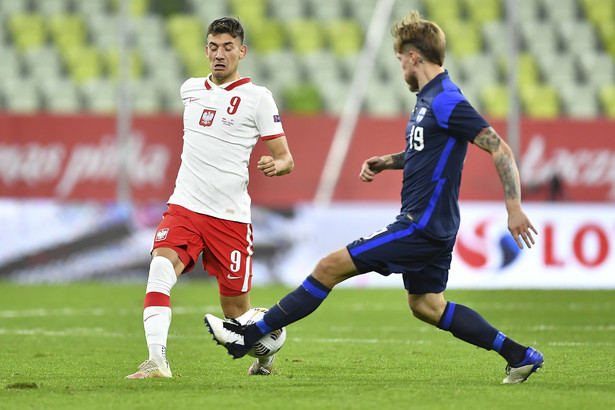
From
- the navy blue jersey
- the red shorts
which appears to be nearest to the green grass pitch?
the red shorts

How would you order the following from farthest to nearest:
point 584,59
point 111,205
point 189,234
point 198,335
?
point 584,59, point 111,205, point 198,335, point 189,234

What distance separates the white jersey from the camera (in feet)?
20.7

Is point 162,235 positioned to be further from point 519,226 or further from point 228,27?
point 519,226

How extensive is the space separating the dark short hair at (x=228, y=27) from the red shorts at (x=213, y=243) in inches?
41.4

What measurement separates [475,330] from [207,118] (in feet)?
6.39

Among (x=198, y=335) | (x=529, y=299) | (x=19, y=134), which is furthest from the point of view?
(x=19, y=134)

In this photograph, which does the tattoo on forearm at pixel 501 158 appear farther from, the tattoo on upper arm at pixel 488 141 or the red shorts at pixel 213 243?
the red shorts at pixel 213 243

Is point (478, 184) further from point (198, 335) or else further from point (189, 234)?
point (189, 234)

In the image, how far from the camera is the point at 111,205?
15117 mm

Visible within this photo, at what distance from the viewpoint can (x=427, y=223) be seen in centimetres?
573

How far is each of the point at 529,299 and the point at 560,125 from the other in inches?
271

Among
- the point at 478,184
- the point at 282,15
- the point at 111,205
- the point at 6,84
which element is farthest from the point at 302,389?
the point at 282,15

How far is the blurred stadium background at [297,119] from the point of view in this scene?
14945mm

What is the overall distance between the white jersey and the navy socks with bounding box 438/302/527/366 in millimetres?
1318
